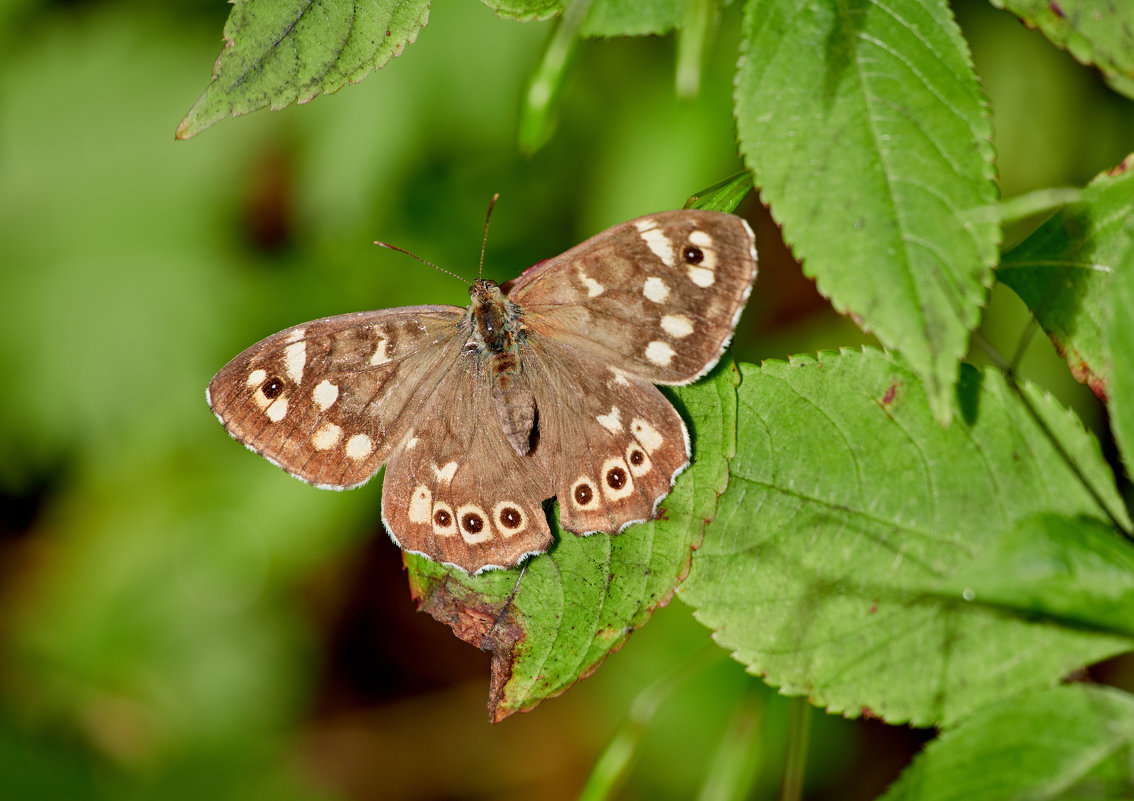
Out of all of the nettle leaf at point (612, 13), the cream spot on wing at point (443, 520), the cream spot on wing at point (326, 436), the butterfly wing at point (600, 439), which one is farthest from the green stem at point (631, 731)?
the nettle leaf at point (612, 13)

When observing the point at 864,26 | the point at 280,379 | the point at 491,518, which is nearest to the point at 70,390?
the point at 280,379

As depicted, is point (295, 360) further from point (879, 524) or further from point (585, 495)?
point (879, 524)

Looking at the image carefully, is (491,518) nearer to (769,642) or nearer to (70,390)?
(769,642)

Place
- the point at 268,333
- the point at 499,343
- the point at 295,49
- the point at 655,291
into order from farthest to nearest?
1. the point at 268,333
2. the point at 499,343
3. the point at 655,291
4. the point at 295,49

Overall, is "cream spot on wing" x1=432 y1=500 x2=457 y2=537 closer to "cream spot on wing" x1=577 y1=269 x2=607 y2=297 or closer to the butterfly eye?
the butterfly eye

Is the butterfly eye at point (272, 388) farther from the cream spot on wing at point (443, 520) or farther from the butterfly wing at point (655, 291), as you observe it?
the butterfly wing at point (655, 291)

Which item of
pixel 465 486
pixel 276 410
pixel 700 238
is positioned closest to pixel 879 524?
pixel 700 238
